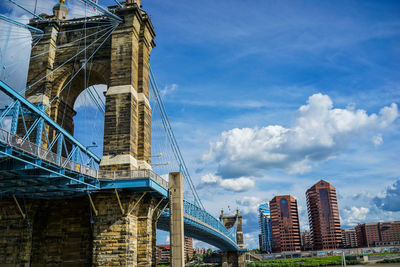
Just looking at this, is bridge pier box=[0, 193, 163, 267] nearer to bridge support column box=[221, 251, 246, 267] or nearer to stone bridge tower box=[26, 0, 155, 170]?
stone bridge tower box=[26, 0, 155, 170]

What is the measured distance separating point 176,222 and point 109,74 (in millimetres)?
20395

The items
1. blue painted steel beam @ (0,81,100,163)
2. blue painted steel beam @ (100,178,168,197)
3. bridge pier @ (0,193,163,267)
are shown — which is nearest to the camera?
blue painted steel beam @ (0,81,100,163)

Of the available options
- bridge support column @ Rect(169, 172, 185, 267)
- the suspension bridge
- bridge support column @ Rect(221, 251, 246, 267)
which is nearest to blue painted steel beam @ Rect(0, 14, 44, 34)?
the suspension bridge

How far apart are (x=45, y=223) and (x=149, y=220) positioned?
10.1 meters

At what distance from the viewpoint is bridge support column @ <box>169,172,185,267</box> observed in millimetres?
23750

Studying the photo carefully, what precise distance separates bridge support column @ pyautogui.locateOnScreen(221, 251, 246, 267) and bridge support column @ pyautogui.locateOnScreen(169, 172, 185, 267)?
8871cm

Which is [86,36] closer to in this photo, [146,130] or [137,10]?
[137,10]

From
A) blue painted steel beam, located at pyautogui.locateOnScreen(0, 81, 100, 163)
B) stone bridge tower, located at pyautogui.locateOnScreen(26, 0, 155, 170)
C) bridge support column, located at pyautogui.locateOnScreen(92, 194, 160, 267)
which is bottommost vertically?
bridge support column, located at pyautogui.locateOnScreen(92, 194, 160, 267)

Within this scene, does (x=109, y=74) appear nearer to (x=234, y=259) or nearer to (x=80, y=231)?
(x=80, y=231)

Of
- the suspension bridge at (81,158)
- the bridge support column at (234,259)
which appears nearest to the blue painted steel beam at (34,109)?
the suspension bridge at (81,158)

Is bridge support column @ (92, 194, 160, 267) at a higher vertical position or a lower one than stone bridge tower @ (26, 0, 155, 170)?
lower

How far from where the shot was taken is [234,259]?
108188 mm

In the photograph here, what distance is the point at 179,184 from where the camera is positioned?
Answer: 2506 centimetres

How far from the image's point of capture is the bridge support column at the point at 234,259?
107188 mm
